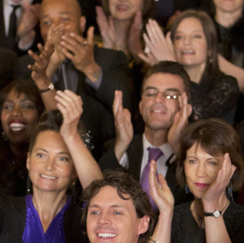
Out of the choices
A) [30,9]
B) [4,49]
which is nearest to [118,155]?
[4,49]

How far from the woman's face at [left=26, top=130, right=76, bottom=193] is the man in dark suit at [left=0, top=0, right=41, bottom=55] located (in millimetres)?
1044

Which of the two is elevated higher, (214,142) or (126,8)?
(126,8)

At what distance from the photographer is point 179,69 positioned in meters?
3.15

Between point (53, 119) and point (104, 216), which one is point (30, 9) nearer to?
point (53, 119)

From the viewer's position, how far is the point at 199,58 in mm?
3273

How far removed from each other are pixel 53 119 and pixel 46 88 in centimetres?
30

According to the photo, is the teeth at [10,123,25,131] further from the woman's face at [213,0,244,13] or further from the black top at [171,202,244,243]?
the woman's face at [213,0,244,13]

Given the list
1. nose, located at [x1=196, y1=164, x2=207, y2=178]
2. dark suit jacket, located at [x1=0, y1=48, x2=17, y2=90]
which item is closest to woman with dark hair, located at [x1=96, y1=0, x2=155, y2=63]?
dark suit jacket, located at [x1=0, y1=48, x2=17, y2=90]

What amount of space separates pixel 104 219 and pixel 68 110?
476 millimetres

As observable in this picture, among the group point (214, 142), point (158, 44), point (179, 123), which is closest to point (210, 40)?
point (158, 44)

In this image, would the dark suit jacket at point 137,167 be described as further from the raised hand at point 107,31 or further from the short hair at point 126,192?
the raised hand at point 107,31

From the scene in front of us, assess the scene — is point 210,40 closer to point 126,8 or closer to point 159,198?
point 126,8

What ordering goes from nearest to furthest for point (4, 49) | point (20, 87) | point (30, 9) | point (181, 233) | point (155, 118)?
point (181, 233) → point (155, 118) → point (20, 87) → point (4, 49) → point (30, 9)

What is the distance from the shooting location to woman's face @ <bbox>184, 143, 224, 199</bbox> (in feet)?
8.50
